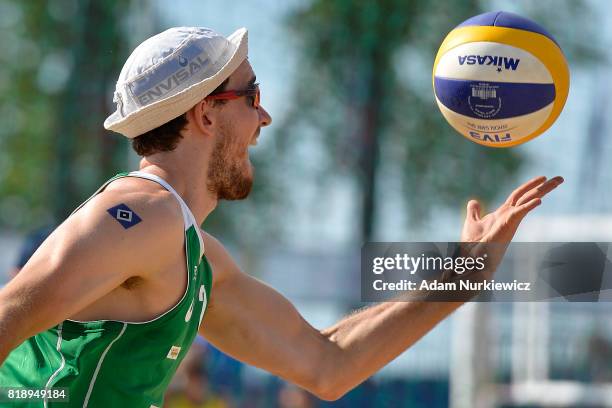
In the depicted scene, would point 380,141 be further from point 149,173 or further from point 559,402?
point 149,173

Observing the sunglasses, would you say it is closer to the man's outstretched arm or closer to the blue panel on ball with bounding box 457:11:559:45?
the man's outstretched arm

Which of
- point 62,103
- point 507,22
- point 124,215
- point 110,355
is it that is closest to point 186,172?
point 124,215

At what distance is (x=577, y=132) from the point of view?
866 cm

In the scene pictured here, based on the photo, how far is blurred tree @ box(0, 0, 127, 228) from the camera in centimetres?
1037

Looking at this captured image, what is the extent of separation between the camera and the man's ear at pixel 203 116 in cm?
328

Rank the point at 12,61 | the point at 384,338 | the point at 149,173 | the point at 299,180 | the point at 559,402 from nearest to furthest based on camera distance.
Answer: the point at 149,173 < the point at 384,338 < the point at 559,402 < the point at 299,180 < the point at 12,61

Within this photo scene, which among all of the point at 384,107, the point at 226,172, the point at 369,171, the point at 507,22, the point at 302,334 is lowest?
the point at 369,171

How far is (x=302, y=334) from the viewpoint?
148 inches

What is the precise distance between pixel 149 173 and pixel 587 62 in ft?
21.5

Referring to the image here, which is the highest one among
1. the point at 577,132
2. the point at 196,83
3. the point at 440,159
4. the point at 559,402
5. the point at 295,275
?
the point at 196,83

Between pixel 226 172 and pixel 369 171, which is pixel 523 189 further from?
pixel 369 171

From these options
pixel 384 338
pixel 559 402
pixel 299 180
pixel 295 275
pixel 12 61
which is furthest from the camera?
pixel 12 61

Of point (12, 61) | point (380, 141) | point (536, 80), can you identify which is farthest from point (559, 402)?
point (12, 61)

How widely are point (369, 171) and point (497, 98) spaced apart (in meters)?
5.66
